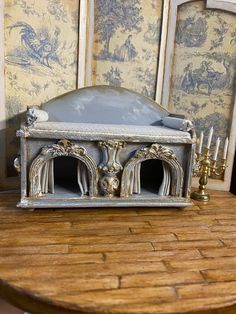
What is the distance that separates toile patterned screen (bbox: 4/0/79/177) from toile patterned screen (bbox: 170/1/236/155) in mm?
537

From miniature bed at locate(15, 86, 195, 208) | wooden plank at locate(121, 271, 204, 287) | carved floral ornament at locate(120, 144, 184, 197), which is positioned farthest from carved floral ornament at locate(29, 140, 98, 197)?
wooden plank at locate(121, 271, 204, 287)

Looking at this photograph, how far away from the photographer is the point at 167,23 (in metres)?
1.49

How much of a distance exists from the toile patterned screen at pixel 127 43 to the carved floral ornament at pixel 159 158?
0.51m

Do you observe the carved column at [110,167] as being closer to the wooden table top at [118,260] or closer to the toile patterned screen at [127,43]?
the wooden table top at [118,260]

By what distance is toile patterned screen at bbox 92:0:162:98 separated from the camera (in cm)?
146

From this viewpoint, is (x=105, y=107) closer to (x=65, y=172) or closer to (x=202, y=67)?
(x=65, y=172)

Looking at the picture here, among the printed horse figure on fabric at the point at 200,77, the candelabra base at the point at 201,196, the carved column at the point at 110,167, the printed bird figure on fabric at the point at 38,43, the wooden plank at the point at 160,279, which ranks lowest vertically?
the candelabra base at the point at 201,196

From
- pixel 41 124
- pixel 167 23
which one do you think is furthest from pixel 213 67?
pixel 41 124

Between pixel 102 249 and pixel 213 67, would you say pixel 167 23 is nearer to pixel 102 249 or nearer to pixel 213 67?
pixel 213 67

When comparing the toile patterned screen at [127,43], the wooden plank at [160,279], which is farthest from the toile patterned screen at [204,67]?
the wooden plank at [160,279]

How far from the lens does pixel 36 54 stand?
55.8 inches

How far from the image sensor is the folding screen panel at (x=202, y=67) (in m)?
1.48

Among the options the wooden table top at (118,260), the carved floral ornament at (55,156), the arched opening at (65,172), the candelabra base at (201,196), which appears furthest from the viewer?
the candelabra base at (201,196)

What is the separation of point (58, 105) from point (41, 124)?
0.26 metres
